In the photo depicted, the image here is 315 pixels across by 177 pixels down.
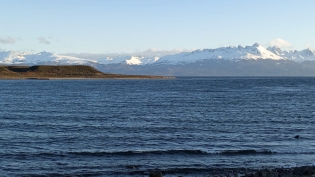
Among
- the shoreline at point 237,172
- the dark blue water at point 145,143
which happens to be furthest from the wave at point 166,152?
the shoreline at point 237,172

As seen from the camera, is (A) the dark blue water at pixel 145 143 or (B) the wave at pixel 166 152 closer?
(A) the dark blue water at pixel 145 143

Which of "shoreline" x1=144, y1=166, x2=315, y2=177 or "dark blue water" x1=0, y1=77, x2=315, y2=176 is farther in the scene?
"dark blue water" x1=0, y1=77, x2=315, y2=176

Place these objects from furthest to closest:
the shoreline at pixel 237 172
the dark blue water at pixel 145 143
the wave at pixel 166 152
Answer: the wave at pixel 166 152 < the dark blue water at pixel 145 143 < the shoreline at pixel 237 172

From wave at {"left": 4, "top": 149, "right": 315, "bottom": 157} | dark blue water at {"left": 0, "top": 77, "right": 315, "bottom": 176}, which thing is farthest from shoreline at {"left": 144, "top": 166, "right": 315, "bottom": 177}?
wave at {"left": 4, "top": 149, "right": 315, "bottom": 157}

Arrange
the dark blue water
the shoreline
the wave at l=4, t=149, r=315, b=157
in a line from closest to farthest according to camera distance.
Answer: the shoreline < the dark blue water < the wave at l=4, t=149, r=315, b=157

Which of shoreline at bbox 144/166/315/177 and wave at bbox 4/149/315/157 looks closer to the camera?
shoreline at bbox 144/166/315/177

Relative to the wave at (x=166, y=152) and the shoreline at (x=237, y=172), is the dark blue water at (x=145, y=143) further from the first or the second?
the shoreline at (x=237, y=172)

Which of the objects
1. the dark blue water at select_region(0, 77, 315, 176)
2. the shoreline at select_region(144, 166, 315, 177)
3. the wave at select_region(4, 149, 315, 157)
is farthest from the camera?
the wave at select_region(4, 149, 315, 157)

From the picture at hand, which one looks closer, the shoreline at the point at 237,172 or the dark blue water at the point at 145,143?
the shoreline at the point at 237,172

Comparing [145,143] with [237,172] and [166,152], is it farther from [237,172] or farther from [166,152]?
[237,172]

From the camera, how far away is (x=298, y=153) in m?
31.5

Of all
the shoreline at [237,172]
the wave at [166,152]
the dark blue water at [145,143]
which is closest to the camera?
the shoreline at [237,172]

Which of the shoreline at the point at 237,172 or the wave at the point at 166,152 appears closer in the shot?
the shoreline at the point at 237,172

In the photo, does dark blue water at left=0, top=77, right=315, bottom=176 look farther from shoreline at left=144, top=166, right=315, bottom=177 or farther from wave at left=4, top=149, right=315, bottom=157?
shoreline at left=144, top=166, right=315, bottom=177
